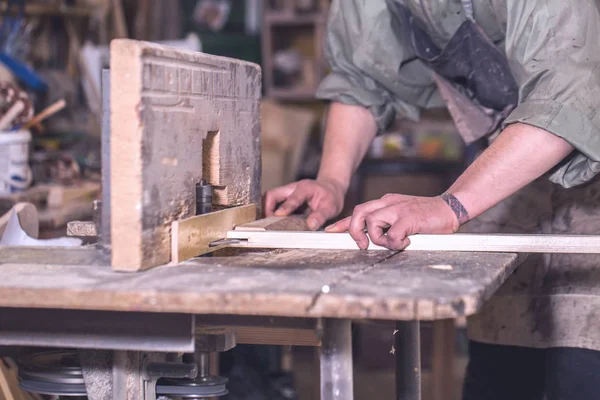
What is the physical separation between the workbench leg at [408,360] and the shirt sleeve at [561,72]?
39 centimetres

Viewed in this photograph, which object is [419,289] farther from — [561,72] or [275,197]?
[275,197]

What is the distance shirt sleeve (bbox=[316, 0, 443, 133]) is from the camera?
2010 mm

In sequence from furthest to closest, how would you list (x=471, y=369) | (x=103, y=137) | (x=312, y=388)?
(x=312, y=388), (x=471, y=369), (x=103, y=137)

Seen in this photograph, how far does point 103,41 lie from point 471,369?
8.51 ft

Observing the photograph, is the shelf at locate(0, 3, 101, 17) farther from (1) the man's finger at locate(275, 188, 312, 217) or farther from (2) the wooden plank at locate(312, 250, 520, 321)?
(2) the wooden plank at locate(312, 250, 520, 321)

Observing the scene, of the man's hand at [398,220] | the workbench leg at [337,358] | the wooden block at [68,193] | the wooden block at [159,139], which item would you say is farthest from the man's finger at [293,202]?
the wooden block at [68,193]

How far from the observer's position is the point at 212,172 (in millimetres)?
1558

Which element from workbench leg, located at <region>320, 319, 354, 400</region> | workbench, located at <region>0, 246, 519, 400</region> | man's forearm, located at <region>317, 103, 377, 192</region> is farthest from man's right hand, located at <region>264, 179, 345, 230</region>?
workbench leg, located at <region>320, 319, 354, 400</region>

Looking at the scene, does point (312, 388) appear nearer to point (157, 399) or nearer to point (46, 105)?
point (46, 105)

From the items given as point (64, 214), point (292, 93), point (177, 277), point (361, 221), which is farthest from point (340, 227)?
point (292, 93)

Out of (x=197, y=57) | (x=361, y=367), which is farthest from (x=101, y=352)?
(x=361, y=367)

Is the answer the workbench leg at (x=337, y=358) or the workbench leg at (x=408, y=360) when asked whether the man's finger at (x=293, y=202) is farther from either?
the workbench leg at (x=337, y=358)

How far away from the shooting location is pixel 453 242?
56.5 inches

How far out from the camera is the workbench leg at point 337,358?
122cm
